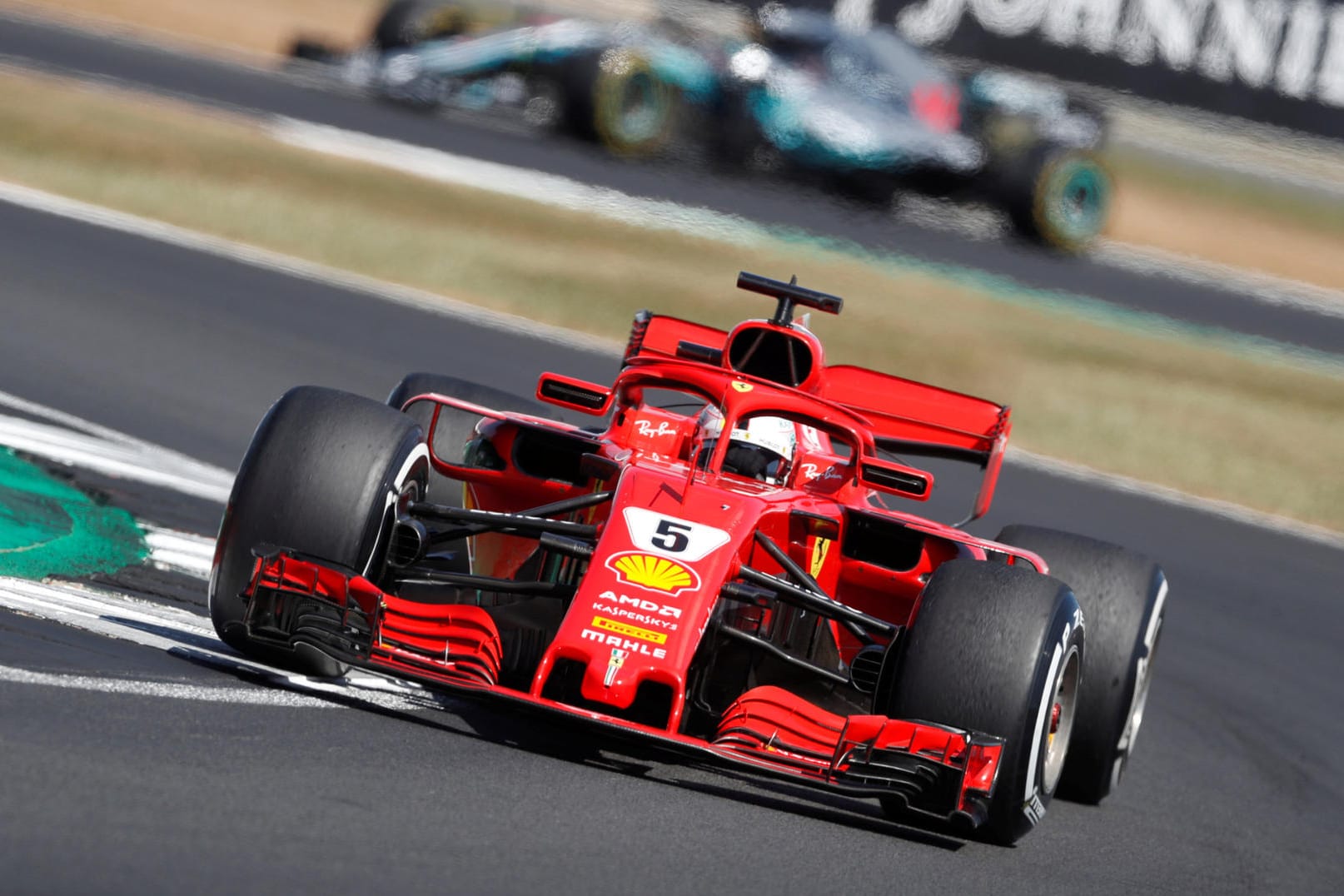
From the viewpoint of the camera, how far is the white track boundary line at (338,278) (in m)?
13.3

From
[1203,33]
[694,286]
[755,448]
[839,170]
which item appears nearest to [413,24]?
[839,170]

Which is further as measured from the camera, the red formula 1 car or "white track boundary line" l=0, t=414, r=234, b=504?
"white track boundary line" l=0, t=414, r=234, b=504

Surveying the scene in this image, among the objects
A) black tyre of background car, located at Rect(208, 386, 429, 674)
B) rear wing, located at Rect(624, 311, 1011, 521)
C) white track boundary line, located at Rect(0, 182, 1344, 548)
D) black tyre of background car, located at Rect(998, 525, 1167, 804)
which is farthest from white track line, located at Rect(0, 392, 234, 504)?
white track boundary line, located at Rect(0, 182, 1344, 548)

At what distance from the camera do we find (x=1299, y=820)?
22.5 feet

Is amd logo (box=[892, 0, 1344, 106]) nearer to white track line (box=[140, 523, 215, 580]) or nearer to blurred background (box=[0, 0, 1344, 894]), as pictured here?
blurred background (box=[0, 0, 1344, 894])

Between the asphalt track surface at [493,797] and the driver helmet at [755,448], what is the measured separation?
141 centimetres

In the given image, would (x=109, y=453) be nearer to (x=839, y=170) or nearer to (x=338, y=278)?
(x=338, y=278)

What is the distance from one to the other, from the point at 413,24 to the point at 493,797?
59.0 ft

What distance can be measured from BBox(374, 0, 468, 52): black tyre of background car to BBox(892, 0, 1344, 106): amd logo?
6.90 meters

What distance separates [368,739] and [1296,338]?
1759cm

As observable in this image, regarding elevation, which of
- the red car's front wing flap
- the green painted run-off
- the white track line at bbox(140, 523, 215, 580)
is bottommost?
the white track line at bbox(140, 523, 215, 580)

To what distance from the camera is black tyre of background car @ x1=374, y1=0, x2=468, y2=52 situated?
2161 cm

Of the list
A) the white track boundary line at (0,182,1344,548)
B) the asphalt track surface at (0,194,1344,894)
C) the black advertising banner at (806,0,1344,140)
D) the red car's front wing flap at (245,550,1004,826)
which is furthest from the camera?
the black advertising banner at (806,0,1344,140)

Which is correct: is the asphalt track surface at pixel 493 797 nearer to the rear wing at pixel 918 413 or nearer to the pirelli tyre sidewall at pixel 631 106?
the rear wing at pixel 918 413
